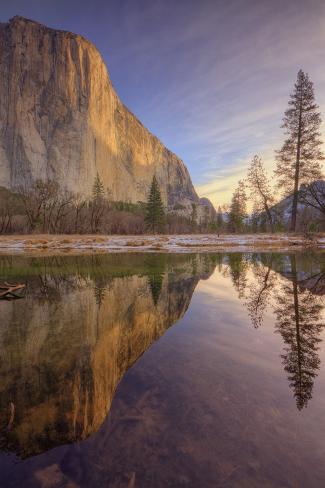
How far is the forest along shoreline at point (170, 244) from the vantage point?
24.7 m

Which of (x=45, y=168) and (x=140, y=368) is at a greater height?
(x=45, y=168)

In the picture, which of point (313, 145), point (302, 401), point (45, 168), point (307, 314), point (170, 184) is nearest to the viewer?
point (302, 401)

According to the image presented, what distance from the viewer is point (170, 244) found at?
3047 cm

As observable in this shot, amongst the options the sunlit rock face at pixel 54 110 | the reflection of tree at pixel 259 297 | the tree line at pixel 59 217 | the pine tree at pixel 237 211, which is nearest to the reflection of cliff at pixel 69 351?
the reflection of tree at pixel 259 297

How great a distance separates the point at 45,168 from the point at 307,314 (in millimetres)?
102321

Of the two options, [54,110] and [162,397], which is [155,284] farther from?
[54,110]

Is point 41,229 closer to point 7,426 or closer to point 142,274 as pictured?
point 142,274

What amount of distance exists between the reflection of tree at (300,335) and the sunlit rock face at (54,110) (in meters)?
95.7

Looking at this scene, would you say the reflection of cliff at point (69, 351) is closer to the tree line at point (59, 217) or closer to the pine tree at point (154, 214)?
the tree line at point (59, 217)

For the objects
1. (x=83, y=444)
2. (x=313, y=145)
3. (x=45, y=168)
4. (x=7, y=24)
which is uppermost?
(x=7, y=24)

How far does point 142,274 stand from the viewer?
1067 centimetres

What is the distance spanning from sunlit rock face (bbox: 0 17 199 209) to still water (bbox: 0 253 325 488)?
312 feet

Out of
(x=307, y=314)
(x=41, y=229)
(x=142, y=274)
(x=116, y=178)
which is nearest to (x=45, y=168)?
(x=116, y=178)

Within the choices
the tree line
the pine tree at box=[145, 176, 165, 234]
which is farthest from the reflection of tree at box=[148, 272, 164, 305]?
the pine tree at box=[145, 176, 165, 234]
